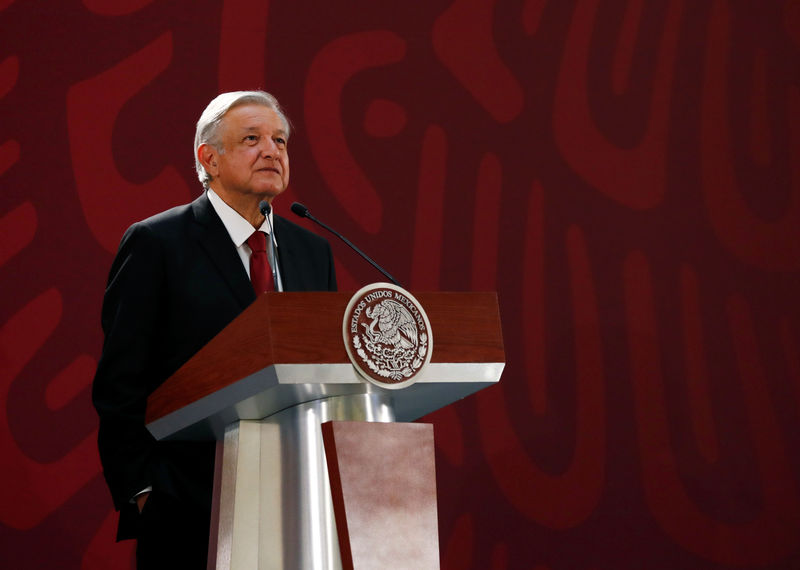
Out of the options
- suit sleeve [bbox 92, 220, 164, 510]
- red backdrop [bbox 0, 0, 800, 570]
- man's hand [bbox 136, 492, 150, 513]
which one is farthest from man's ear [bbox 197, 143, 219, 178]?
red backdrop [bbox 0, 0, 800, 570]

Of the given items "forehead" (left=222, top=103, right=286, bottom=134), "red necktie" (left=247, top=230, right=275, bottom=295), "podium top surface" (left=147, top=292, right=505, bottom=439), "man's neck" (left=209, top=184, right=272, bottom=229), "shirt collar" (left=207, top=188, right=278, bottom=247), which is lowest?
"podium top surface" (left=147, top=292, right=505, bottom=439)

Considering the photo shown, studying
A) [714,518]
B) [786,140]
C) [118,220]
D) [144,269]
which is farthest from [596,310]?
[144,269]

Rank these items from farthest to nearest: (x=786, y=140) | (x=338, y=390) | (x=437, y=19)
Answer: (x=786, y=140)
(x=437, y=19)
(x=338, y=390)

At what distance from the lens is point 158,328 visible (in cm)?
183

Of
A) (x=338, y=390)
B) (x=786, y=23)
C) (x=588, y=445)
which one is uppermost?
(x=786, y=23)

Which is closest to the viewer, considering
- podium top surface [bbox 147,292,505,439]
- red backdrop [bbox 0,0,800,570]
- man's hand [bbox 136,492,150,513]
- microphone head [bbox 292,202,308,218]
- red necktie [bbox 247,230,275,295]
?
podium top surface [bbox 147,292,505,439]

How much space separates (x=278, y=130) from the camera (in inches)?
81.2

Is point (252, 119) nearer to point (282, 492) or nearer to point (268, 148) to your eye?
point (268, 148)

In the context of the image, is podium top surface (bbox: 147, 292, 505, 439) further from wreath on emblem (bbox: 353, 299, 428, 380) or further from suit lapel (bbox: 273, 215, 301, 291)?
suit lapel (bbox: 273, 215, 301, 291)

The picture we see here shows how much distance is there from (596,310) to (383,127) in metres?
1.06

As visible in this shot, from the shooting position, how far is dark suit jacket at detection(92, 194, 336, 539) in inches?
66.6

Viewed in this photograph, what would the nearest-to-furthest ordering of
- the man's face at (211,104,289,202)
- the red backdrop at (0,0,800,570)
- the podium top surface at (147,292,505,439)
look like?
the podium top surface at (147,292,505,439) → the man's face at (211,104,289,202) → the red backdrop at (0,0,800,570)

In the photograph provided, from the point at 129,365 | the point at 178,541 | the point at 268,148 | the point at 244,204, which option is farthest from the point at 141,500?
the point at 268,148

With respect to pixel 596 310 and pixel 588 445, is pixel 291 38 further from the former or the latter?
pixel 588 445
